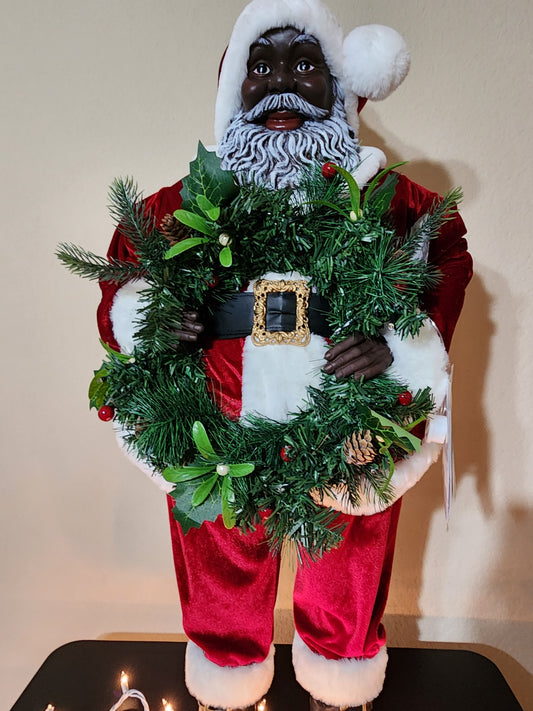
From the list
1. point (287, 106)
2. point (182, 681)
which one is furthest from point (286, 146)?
point (182, 681)

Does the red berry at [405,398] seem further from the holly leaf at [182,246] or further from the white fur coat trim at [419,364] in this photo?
the holly leaf at [182,246]

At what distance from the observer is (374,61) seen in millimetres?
743

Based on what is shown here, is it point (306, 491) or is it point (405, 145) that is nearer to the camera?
point (306, 491)

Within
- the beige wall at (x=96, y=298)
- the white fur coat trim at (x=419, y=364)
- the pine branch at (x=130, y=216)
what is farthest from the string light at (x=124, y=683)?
the pine branch at (x=130, y=216)

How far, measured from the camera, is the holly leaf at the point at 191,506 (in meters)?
0.62

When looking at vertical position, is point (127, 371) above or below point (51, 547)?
above

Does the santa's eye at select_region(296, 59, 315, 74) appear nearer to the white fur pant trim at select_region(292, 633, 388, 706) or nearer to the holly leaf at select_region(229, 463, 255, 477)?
the holly leaf at select_region(229, 463, 255, 477)

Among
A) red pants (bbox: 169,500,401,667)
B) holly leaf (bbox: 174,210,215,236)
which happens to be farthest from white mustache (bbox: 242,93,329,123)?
red pants (bbox: 169,500,401,667)

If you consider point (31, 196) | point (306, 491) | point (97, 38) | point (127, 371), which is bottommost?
point (306, 491)

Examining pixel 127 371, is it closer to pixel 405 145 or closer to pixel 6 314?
pixel 6 314

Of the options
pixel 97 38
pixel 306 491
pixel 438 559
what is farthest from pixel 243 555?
pixel 97 38

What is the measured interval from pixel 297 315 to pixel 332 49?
401 millimetres

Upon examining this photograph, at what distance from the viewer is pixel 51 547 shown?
1.20 metres

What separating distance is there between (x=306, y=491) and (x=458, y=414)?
0.61 meters
